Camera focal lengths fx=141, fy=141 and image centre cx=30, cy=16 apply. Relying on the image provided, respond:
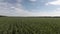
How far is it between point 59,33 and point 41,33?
1.00 meters

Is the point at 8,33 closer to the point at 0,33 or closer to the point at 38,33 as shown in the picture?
the point at 0,33

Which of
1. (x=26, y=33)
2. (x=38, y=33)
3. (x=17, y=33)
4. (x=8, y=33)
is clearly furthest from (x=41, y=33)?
(x=8, y=33)

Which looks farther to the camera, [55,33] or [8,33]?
[55,33]

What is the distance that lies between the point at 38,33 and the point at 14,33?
4.09 feet

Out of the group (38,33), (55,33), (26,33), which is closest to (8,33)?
(26,33)

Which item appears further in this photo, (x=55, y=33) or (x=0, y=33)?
(x=55, y=33)

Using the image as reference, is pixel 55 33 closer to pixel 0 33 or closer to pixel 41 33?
pixel 41 33

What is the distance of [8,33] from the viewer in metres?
7.11

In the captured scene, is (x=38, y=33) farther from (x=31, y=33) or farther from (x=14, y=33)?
(x=14, y=33)

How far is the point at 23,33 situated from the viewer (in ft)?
A: 24.1

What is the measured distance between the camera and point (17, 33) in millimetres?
7242

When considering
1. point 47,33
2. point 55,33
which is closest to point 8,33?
point 47,33

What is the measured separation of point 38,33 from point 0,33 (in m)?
1.93

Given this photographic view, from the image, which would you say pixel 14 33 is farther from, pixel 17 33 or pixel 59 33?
pixel 59 33
